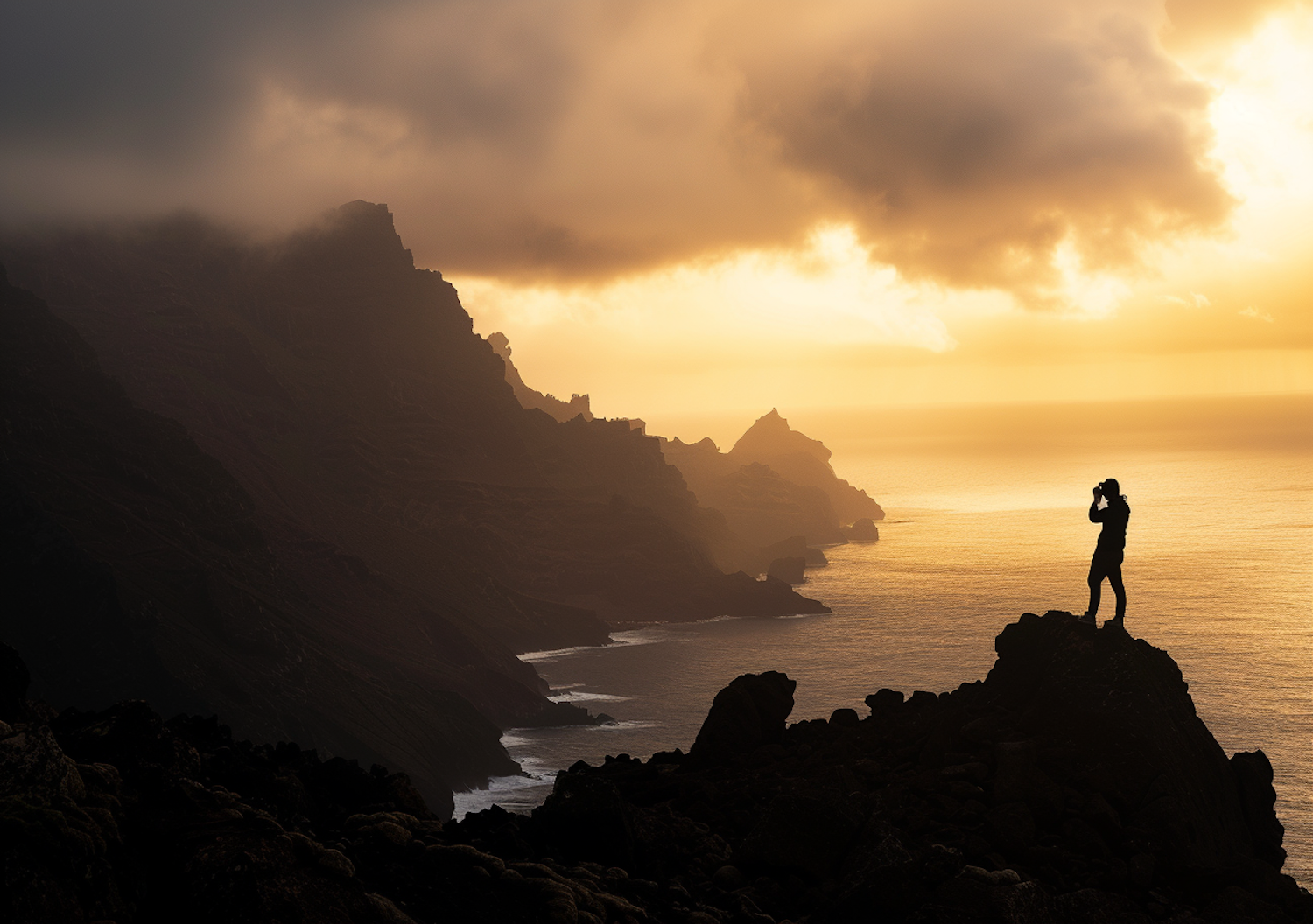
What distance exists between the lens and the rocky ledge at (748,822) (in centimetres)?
1798

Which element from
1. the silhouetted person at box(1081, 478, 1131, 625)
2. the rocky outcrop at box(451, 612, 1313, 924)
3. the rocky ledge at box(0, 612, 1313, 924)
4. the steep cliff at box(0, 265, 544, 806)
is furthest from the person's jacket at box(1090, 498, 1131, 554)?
the steep cliff at box(0, 265, 544, 806)

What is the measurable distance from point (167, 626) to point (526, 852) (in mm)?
133260

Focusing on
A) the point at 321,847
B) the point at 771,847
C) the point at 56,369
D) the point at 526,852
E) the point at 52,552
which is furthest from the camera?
the point at 56,369

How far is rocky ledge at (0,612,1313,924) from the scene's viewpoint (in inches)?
708

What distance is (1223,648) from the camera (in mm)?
156125

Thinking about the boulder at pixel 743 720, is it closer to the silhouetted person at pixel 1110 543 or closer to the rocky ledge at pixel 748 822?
the rocky ledge at pixel 748 822

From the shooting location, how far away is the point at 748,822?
29844 mm

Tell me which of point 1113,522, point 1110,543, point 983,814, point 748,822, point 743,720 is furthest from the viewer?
point 743,720

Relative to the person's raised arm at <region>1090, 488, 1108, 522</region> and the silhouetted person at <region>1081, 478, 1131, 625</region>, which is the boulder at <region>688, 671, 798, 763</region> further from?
the person's raised arm at <region>1090, 488, 1108, 522</region>

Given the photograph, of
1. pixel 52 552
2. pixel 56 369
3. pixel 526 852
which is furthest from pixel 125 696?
pixel 526 852

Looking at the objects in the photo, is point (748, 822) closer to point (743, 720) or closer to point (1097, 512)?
point (743, 720)

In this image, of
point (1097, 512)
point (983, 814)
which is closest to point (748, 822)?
point (983, 814)

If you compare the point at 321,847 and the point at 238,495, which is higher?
the point at 238,495

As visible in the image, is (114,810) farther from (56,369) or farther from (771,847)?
(56,369)
